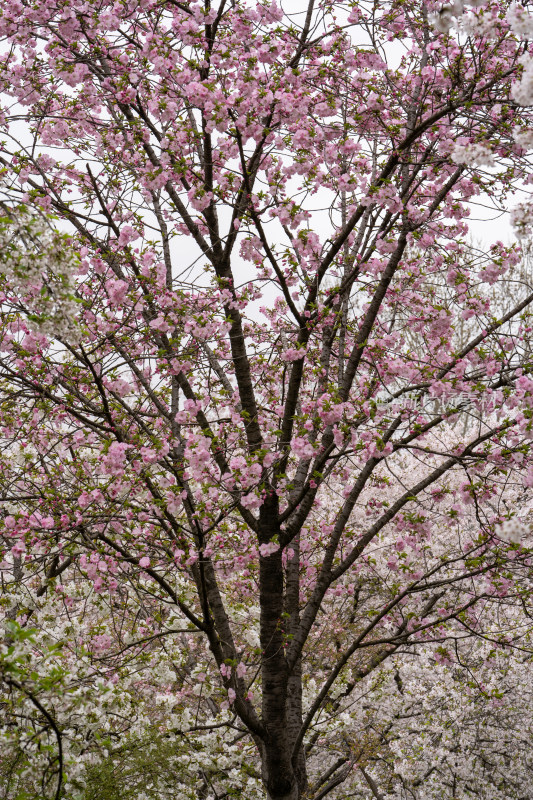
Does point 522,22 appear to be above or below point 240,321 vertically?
below

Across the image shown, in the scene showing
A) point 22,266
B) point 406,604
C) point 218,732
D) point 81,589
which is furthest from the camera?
point 406,604

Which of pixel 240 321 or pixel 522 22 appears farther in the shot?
pixel 240 321

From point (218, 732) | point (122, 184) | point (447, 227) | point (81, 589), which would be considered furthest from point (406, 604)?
point (122, 184)

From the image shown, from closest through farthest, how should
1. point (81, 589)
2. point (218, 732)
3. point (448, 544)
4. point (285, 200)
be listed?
1. point (285, 200)
2. point (81, 589)
3. point (218, 732)
4. point (448, 544)

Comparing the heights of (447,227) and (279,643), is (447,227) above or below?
above

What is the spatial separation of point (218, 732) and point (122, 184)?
215 inches

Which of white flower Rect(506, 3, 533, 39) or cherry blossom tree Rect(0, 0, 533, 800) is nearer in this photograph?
white flower Rect(506, 3, 533, 39)

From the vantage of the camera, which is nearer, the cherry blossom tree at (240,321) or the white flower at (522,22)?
the white flower at (522,22)

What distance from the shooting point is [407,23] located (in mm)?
6113

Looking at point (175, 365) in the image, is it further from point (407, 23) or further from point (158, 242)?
point (407, 23)

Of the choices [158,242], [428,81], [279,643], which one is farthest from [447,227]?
[279,643]

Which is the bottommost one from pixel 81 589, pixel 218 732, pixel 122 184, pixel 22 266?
pixel 218 732

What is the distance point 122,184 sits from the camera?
595cm

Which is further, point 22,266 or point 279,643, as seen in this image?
point 279,643
